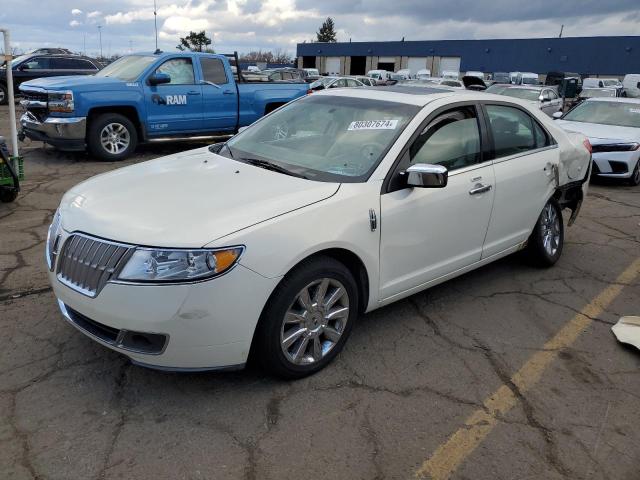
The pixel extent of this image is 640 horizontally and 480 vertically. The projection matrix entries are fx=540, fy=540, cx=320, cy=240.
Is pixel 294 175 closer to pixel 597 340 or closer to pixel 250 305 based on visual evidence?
pixel 250 305

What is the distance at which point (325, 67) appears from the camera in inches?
2532

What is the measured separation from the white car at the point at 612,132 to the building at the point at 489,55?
43660mm

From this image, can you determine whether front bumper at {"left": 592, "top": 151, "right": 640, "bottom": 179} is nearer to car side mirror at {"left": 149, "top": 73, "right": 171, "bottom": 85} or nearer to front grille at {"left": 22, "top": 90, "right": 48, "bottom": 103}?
car side mirror at {"left": 149, "top": 73, "right": 171, "bottom": 85}

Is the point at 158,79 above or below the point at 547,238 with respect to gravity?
above

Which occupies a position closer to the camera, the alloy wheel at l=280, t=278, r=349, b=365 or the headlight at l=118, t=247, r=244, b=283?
the headlight at l=118, t=247, r=244, b=283

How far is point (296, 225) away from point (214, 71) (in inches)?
320

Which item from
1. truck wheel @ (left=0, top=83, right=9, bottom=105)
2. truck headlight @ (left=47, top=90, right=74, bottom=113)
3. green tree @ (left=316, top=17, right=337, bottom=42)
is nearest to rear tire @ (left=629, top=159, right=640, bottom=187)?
truck headlight @ (left=47, top=90, right=74, bottom=113)

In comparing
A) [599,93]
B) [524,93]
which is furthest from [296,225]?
[599,93]

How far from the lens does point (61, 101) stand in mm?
8531

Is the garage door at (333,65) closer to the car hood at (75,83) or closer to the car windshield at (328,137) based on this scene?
the car hood at (75,83)

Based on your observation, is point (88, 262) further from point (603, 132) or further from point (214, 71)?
point (603, 132)

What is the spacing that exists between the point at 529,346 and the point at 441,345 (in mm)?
620

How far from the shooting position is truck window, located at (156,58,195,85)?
9.52 meters

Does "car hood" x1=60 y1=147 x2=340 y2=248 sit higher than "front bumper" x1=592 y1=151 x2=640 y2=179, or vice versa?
"car hood" x1=60 y1=147 x2=340 y2=248
